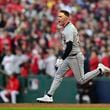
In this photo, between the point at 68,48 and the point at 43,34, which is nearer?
the point at 68,48

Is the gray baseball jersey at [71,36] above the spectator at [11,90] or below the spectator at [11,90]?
above

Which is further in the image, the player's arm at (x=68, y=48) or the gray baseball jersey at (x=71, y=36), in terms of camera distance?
the gray baseball jersey at (x=71, y=36)

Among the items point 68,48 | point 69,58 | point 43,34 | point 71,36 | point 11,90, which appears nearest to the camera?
point 68,48

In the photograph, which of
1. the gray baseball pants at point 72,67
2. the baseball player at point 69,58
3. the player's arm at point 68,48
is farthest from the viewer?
the gray baseball pants at point 72,67

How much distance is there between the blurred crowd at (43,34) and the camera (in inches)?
730

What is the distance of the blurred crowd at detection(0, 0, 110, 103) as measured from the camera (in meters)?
Result: 18.5

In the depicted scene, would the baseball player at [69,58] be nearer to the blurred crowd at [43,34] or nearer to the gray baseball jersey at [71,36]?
the gray baseball jersey at [71,36]

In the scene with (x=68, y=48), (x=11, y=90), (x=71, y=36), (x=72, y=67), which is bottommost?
(x=11, y=90)

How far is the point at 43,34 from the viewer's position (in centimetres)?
2042

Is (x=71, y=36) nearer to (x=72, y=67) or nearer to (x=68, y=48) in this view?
(x=68, y=48)

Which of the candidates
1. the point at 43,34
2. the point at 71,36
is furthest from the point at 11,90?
the point at 71,36

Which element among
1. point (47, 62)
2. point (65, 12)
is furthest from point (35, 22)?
point (65, 12)

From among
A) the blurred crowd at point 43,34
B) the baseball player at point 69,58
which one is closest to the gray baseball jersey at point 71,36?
the baseball player at point 69,58

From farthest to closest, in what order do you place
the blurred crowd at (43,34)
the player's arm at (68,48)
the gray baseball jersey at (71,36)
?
the blurred crowd at (43,34) → the gray baseball jersey at (71,36) → the player's arm at (68,48)
